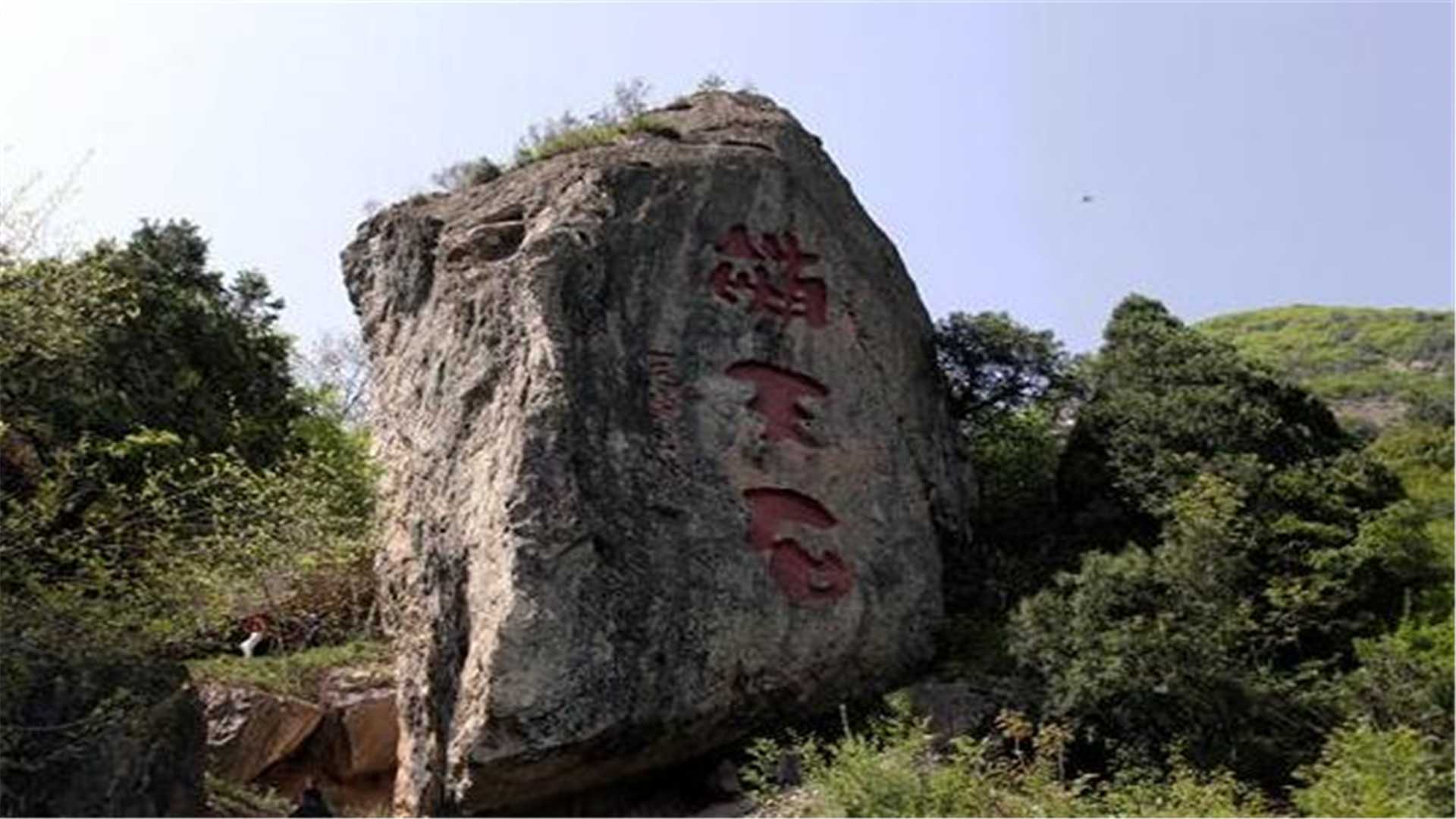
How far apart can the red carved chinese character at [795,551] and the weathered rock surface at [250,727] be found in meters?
4.26

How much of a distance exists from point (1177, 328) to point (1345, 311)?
26.7 m

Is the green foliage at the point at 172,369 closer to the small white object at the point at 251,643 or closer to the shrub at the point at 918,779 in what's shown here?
the small white object at the point at 251,643

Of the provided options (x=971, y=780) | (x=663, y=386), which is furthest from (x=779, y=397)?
(x=971, y=780)

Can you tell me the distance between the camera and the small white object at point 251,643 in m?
13.9

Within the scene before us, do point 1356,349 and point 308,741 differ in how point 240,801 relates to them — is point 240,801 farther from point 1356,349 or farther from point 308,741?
point 1356,349

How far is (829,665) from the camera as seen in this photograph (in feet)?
34.5

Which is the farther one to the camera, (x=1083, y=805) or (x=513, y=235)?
(x=513, y=235)

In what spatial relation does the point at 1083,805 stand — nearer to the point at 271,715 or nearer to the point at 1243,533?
the point at 1243,533

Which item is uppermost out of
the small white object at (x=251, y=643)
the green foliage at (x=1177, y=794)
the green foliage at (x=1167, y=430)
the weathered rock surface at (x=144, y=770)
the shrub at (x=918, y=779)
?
the green foliage at (x=1167, y=430)

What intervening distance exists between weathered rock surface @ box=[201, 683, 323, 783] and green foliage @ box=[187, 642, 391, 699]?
0.22 meters

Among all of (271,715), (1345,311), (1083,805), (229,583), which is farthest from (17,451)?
(1345,311)

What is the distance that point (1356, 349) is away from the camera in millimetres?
32594

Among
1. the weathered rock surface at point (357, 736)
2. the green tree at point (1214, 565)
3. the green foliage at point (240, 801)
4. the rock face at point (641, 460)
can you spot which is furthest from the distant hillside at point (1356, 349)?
the green foliage at point (240, 801)

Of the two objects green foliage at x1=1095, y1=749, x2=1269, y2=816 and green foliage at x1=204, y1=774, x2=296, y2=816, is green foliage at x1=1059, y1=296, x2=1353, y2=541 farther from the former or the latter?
green foliage at x1=204, y1=774, x2=296, y2=816
